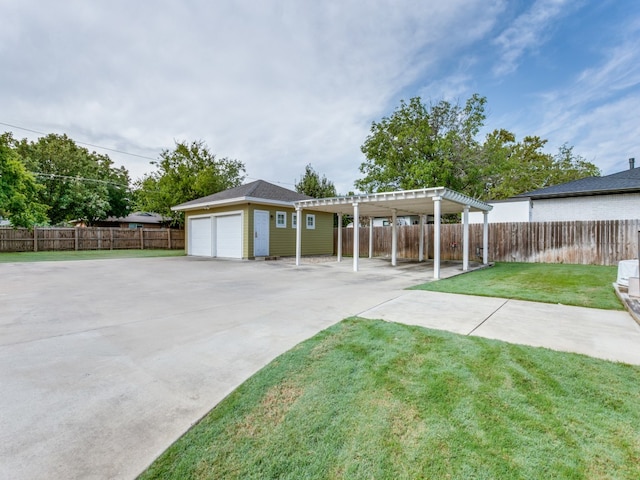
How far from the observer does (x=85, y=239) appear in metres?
19.8

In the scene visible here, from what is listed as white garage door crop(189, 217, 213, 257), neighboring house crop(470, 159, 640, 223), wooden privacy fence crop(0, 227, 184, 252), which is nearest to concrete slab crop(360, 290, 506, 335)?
neighboring house crop(470, 159, 640, 223)

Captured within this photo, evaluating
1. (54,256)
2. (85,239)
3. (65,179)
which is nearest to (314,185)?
(85,239)

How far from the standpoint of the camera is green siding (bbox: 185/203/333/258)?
1423 cm

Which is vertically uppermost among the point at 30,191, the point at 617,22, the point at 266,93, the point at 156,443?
the point at 617,22

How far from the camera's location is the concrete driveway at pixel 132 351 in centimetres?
181

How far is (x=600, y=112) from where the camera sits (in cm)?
1636

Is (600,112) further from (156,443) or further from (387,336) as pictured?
(156,443)

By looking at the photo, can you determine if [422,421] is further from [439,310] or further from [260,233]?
[260,233]

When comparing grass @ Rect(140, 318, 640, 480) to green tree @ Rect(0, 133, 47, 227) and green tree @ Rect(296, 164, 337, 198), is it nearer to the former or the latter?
green tree @ Rect(0, 133, 47, 227)

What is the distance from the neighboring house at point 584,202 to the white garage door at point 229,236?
46.1 feet

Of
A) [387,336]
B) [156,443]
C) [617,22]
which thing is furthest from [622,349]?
[617,22]

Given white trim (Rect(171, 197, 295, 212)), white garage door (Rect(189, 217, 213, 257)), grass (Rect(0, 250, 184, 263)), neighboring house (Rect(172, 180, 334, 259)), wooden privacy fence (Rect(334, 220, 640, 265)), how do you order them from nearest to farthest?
wooden privacy fence (Rect(334, 220, 640, 265)), grass (Rect(0, 250, 184, 263)), white trim (Rect(171, 197, 295, 212)), neighboring house (Rect(172, 180, 334, 259)), white garage door (Rect(189, 217, 213, 257))

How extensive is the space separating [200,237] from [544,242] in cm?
1638

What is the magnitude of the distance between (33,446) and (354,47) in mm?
11579
